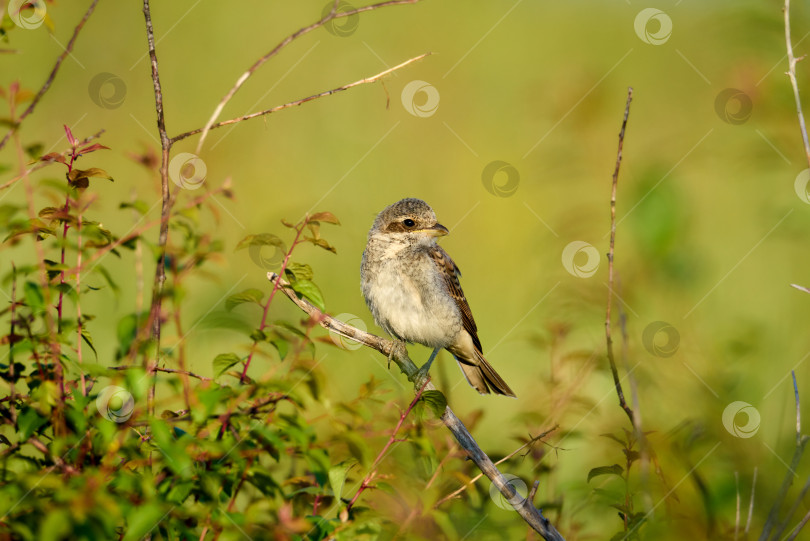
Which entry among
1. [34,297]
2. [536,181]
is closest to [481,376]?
[536,181]

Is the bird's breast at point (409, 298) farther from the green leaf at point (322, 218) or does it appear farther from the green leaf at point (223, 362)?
the green leaf at point (223, 362)

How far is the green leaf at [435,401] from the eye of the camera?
2551mm

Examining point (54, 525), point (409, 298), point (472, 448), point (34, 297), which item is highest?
point (409, 298)

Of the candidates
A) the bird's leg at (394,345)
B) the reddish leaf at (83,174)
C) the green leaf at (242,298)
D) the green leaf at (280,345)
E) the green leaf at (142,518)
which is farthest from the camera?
the bird's leg at (394,345)

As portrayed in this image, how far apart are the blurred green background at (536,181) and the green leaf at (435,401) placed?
0.62 feet

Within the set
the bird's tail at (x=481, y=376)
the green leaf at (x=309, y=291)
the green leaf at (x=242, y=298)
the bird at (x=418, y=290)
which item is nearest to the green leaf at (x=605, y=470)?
the green leaf at (x=309, y=291)

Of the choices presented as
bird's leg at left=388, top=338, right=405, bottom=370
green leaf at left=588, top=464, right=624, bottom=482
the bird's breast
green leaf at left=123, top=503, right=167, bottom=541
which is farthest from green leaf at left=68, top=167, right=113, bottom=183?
the bird's breast

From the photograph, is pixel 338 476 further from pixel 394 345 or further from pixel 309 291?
pixel 394 345

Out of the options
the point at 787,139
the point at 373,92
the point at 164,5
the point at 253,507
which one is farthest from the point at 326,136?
the point at 253,507

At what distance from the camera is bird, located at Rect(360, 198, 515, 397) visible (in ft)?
15.6

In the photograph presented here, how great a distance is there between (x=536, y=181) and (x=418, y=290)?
1.40 meters

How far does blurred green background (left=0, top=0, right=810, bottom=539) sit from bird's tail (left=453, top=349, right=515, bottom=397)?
38cm

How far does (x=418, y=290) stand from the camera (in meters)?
4.77

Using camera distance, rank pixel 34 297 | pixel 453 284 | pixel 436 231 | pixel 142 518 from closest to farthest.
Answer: pixel 142 518 < pixel 34 297 < pixel 436 231 < pixel 453 284
